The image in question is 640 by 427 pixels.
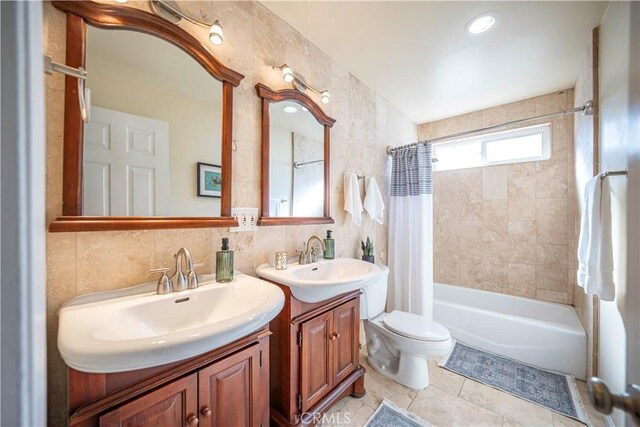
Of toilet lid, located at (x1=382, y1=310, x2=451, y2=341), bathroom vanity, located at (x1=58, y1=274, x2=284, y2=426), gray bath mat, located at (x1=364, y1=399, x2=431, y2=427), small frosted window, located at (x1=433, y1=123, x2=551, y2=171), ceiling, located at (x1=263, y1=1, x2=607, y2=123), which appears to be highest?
ceiling, located at (x1=263, y1=1, x2=607, y2=123)

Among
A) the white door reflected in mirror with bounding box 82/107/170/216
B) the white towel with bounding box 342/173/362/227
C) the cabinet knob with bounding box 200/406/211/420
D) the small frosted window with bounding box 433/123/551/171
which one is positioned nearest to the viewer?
the cabinet knob with bounding box 200/406/211/420

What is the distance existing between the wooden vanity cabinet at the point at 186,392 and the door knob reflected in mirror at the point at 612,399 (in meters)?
0.92

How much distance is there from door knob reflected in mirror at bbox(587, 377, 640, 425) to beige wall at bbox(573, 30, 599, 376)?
1.64 meters

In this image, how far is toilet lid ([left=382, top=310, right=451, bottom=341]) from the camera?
158cm

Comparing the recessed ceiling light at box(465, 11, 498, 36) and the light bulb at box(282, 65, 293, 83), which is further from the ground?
the recessed ceiling light at box(465, 11, 498, 36)

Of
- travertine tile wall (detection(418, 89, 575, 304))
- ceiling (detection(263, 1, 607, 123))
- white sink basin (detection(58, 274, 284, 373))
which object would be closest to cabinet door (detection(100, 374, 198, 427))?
white sink basin (detection(58, 274, 284, 373))

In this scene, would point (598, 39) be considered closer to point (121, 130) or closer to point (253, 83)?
point (253, 83)

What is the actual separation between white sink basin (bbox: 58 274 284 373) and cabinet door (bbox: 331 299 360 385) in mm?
613

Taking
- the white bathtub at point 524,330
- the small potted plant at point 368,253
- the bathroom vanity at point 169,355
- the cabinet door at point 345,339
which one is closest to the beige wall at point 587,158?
the white bathtub at point 524,330

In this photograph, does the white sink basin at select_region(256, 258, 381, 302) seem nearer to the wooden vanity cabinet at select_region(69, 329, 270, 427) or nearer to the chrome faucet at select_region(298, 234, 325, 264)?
the chrome faucet at select_region(298, 234, 325, 264)

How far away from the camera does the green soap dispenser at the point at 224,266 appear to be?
108 centimetres

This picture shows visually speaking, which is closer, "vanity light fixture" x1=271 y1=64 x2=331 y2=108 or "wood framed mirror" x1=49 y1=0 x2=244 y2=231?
"wood framed mirror" x1=49 y1=0 x2=244 y2=231

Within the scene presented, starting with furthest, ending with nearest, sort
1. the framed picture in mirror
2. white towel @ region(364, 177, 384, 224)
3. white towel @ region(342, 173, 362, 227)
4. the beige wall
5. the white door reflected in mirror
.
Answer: white towel @ region(364, 177, 384, 224) → white towel @ region(342, 173, 362, 227) → the beige wall → the framed picture in mirror → the white door reflected in mirror

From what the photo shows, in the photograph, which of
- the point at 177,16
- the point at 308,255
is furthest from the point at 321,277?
the point at 177,16
